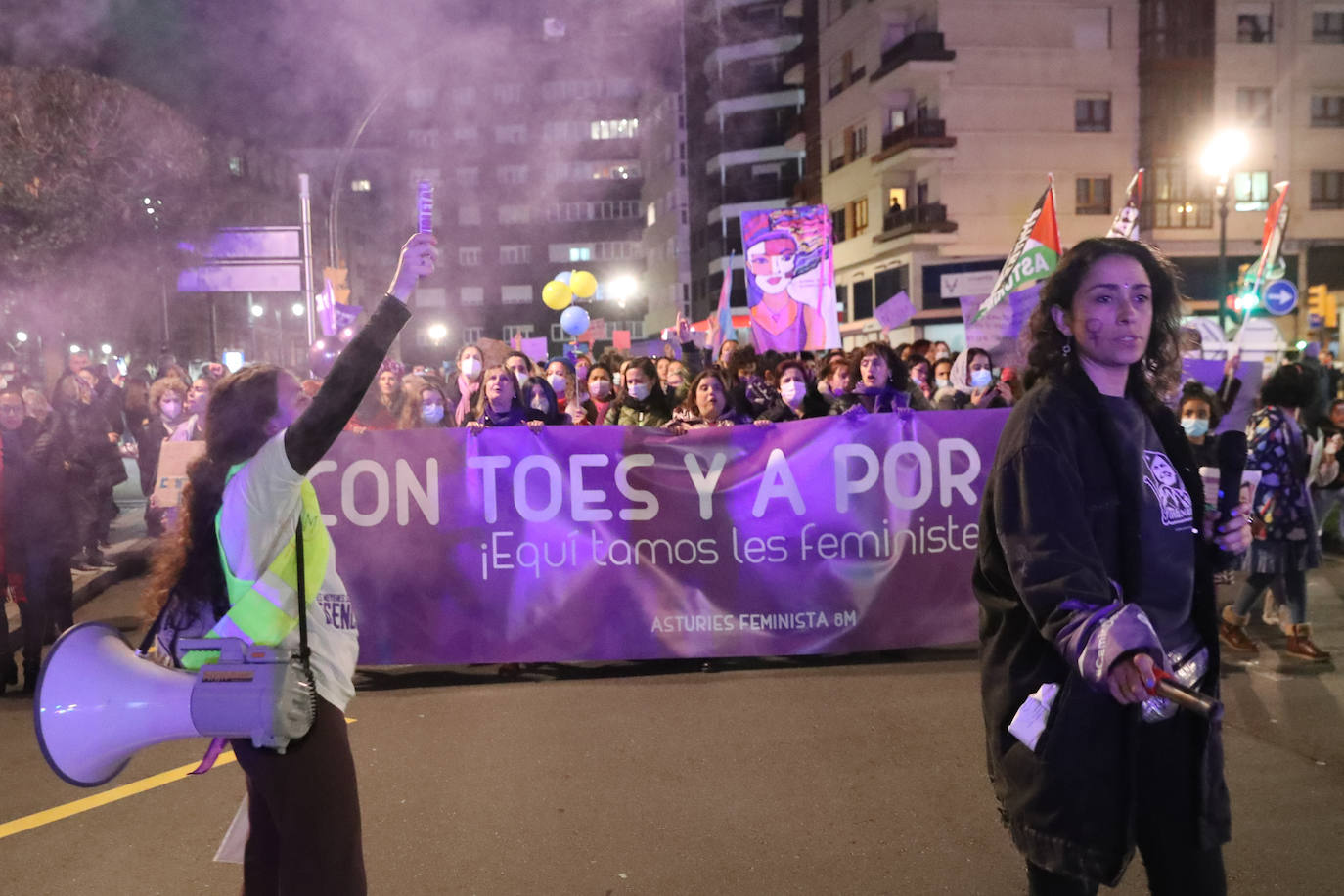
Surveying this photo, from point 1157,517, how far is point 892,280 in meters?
34.1

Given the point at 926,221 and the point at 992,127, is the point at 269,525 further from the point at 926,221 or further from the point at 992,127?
the point at 992,127

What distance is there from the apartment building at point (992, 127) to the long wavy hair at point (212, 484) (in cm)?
3133

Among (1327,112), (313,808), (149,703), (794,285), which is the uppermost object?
(1327,112)

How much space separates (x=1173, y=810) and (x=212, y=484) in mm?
2145

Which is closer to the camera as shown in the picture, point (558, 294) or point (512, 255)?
point (558, 294)

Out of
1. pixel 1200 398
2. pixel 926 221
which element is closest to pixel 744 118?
pixel 926 221

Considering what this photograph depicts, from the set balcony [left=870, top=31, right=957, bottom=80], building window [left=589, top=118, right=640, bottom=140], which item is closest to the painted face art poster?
balcony [left=870, top=31, right=957, bottom=80]

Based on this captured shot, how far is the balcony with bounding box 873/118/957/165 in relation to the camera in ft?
107

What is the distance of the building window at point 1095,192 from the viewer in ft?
110

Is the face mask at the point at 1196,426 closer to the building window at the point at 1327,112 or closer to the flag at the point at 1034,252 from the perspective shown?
the flag at the point at 1034,252

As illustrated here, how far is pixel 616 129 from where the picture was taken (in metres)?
82.8

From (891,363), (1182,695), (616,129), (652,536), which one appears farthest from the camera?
(616,129)

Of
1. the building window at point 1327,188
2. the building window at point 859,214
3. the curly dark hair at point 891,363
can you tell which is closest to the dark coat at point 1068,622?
the curly dark hair at point 891,363

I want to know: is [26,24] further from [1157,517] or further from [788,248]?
[1157,517]
